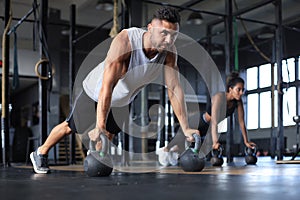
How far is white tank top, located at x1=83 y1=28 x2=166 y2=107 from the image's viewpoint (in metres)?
2.25

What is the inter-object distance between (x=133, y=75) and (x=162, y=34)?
29 cm

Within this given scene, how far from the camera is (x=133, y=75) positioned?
2324 millimetres

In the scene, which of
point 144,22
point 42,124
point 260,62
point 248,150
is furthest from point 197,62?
point 42,124

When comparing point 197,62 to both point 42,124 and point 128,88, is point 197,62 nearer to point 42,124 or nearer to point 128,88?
point 42,124

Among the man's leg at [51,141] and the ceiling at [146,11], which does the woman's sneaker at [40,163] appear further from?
the ceiling at [146,11]

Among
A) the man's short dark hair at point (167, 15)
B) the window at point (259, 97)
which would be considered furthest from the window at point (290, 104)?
the man's short dark hair at point (167, 15)

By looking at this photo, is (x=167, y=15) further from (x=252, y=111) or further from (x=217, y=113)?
(x=252, y=111)

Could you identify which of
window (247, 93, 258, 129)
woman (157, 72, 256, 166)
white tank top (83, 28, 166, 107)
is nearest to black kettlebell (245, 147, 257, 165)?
woman (157, 72, 256, 166)

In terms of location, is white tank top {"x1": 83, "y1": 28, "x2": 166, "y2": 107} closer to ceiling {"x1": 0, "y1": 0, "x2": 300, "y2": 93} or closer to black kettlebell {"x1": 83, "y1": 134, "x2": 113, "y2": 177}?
black kettlebell {"x1": 83, "y1": 134, "x2": 113, "y2": 177}

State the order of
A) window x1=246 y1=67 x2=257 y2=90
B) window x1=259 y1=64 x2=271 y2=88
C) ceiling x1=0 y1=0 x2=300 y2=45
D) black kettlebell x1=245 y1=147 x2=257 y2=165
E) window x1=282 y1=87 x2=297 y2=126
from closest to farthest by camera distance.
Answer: black kettlebell x1=245 y1=147 x2=257 y2=165
ceiling x1=0 y1=0 x2=300 y2=45
window x1=282 y1=87 x2=297 y2=126
window x1=259 y1=64 x2=271 y2=88
window x1=246 y1=67 x2=257 y2=90

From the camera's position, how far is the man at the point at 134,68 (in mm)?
2170

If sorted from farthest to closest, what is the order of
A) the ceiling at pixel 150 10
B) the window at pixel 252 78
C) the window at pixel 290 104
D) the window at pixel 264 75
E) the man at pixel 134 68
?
1. the window at pixel 252 78
2. the window at pixel 264 75
3. the window at pixel 290 104
4. the ceiling at pixel 150 10
5. the man at pixel 134 68

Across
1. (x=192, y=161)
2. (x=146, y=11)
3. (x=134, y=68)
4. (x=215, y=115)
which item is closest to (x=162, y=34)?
(x=134, y=68)

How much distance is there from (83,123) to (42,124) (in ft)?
3.67
